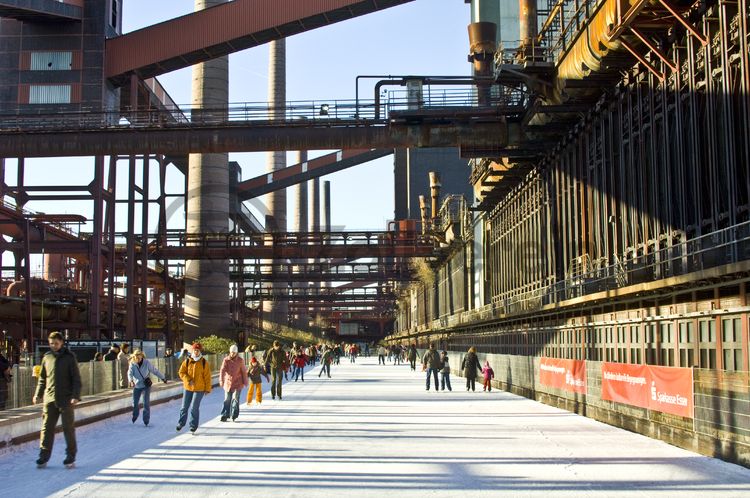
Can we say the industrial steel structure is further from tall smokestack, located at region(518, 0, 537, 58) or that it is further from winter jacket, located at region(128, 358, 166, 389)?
winter jacket, located at region(128, 358, 166, 389)

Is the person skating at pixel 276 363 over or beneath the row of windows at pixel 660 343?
beneath

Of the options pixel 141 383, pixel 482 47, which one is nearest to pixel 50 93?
pixel 482 47

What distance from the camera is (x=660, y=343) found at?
18469 mm

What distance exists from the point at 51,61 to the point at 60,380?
39702mm

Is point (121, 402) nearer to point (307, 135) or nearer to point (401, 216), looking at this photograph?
point (307, 135)

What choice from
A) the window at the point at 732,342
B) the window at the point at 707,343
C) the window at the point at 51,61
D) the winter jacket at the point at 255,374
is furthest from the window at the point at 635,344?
the window at the point at 51,61

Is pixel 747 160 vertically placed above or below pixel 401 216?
below

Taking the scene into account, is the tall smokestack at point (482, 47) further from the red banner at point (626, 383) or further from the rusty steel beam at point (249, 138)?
the red banner at point (626, 383)

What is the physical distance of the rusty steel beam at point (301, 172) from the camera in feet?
296

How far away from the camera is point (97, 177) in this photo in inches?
1905


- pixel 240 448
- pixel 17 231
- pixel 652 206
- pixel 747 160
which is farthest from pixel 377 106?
pixel 17 231

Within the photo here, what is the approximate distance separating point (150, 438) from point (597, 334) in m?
12.1

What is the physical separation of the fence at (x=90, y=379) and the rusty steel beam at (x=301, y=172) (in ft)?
186

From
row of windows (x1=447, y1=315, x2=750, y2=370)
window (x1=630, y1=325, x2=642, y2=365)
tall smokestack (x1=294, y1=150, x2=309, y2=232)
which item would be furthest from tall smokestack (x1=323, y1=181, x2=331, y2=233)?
window (x1=630, y1=325, x2=642, y2=365)
